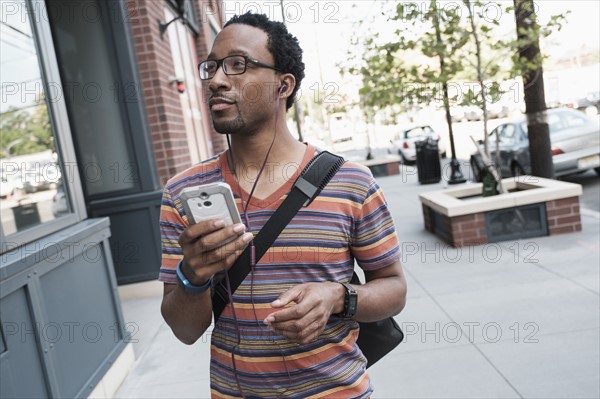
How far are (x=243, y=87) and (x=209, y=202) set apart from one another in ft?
1.63

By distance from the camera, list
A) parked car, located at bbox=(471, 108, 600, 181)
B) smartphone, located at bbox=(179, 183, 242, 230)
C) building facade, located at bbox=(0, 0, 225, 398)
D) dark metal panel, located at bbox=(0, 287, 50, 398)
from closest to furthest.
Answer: smartphone, located at bbox=(179, 183, 242, 230)
dark metal panel, located at bbox=(0, 287, 50, 398)
building facade, located at bbox=(0, 0, 225, 398)
parked car, located at bbox=(471, 108, 600, 181)

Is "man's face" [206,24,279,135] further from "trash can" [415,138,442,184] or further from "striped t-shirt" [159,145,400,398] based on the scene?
"trash can" [415,138,442,184]

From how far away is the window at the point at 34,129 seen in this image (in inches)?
163

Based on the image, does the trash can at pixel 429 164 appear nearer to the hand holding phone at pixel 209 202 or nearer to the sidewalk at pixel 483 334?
the sidewalk at pixel 483 334

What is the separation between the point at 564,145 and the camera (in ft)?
36.7

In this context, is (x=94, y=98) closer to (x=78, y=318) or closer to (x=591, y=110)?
(x=78, y=318)

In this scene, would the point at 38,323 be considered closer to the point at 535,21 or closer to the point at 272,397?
the point at 272,397

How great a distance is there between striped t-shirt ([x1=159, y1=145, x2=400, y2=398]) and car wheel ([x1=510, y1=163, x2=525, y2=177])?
11.3 meters

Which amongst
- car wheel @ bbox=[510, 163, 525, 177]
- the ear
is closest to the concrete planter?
car wheel @ bbox=[510, 163, 525, 177]

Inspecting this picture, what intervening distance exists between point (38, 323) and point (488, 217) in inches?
227

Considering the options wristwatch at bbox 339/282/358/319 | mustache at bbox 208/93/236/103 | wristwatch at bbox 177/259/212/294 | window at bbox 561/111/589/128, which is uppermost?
mustache at bbox 208/93/236/103

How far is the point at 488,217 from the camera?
7.61 m

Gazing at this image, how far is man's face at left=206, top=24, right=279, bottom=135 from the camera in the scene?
1748mm

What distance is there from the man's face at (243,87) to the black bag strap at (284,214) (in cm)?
23
